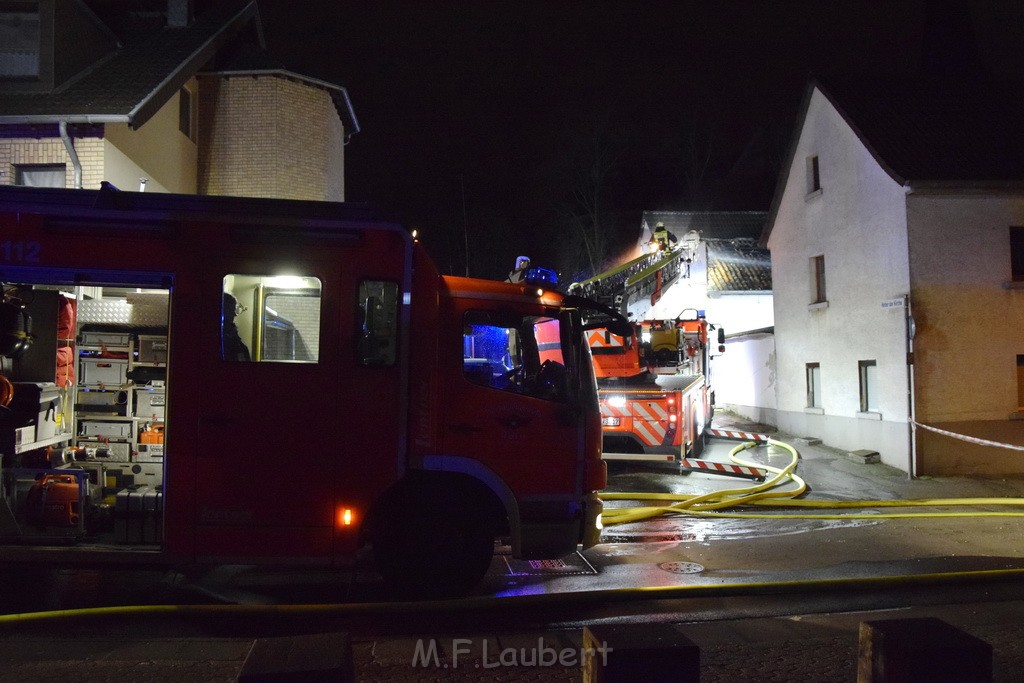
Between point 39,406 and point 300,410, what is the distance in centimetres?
269

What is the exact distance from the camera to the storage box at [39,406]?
5949 mm

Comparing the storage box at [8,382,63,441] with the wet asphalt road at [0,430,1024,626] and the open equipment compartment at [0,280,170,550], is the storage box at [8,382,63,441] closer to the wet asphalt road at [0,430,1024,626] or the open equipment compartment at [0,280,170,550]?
the open equipment compartment at [0,280,170,550]

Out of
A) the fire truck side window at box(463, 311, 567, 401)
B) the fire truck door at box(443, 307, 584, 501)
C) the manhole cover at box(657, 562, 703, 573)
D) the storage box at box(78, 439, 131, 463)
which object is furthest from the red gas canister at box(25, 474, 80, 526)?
the manhole cover at box(657, 562, 703, 573)

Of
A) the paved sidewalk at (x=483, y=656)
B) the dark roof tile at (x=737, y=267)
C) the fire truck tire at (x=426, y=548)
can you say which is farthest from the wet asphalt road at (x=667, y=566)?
the dark roof tile at (x=737, y=267)

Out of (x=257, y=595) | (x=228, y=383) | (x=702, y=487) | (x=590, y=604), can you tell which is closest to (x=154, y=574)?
(x=257, y=595)

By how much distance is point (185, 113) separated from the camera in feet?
45.7

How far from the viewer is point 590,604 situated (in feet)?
18.3

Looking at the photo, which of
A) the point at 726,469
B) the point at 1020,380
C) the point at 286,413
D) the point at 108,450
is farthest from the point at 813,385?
the point at 108,450

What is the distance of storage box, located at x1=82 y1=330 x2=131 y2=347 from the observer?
6.89 meters

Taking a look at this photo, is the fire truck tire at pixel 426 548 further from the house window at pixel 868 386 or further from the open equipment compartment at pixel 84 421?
the house window at pixel 868 386

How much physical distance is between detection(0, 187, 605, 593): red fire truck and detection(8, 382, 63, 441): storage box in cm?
25

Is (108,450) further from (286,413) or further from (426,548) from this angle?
(426,548)

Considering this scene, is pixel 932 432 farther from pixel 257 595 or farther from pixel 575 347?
pixel 257 595

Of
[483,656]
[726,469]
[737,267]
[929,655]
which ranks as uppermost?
[737,267]
